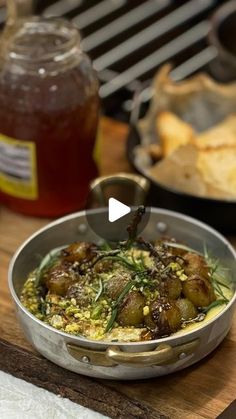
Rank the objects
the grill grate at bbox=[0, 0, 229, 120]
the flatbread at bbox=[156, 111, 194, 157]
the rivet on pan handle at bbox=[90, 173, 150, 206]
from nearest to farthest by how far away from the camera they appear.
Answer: the rivet on pan handle at bbox=[90, 173, 150, 206]
the flatbread at bbox=[156, 111, 194, 157]
the grill grate at bbox=[0, 0, 229, 120]

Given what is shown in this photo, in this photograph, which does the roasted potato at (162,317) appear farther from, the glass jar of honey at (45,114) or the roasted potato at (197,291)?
the glass jar of honey at (45,114)

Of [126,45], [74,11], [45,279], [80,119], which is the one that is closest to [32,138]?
[80,119]

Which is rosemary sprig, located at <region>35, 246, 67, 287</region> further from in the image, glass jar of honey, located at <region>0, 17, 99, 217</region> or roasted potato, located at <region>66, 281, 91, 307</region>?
glass jar of honey, located at <region>0, 17, 99, 217</region>

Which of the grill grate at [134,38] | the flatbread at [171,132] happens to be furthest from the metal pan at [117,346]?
the grill grate at [134,38]

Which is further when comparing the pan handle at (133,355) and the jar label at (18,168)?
the jar label at (18,168)

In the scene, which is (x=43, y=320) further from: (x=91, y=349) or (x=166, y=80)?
(x=166, y=80)

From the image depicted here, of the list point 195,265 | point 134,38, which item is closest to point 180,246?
point 195,265

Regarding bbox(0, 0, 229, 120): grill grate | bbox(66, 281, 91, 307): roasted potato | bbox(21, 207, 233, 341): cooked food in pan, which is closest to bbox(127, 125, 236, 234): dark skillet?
bbox(21, 207, 233, 341): cooked food in pan
